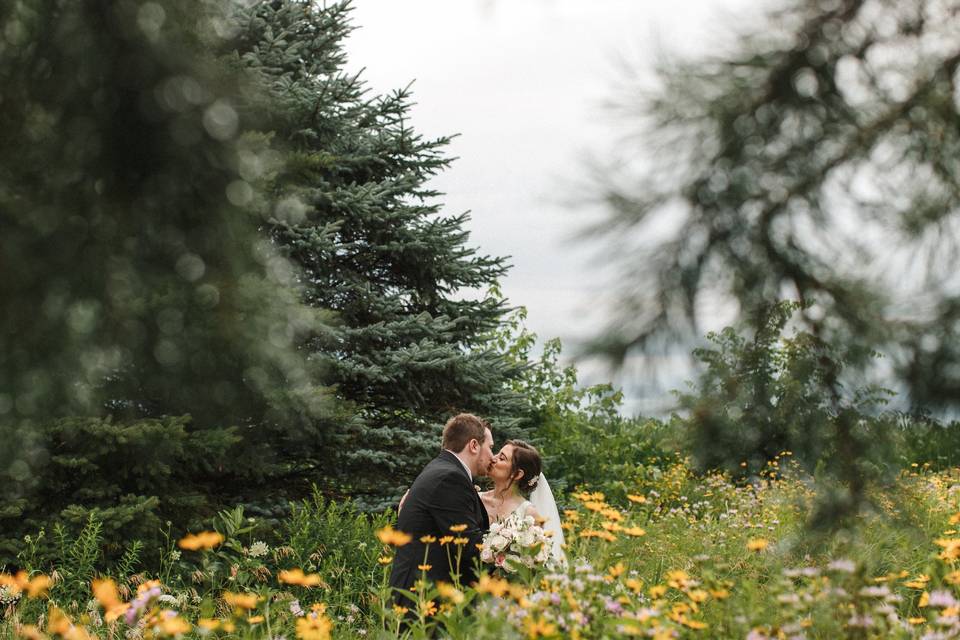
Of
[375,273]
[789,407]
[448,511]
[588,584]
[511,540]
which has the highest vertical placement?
[375,273]

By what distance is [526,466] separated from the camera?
191 inches

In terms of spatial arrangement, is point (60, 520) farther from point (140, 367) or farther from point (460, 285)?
point (460, 285)

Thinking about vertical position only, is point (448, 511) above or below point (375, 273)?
below

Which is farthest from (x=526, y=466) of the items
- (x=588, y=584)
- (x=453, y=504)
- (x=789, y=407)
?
(x=789, y=407)

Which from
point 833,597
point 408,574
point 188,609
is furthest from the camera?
point 188,609

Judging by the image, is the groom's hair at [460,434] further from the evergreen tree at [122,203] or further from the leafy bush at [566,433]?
the leafy bush at [566,433]

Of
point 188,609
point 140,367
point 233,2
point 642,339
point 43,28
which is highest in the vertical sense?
point 233,2

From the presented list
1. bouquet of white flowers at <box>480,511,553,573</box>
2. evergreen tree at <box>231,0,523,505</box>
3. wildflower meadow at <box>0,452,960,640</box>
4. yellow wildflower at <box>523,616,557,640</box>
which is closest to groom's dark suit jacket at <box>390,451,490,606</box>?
wildflower meadow at <box>0,452,960,640</box>

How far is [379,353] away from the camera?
24.1ft

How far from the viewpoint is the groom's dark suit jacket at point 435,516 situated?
3.87m

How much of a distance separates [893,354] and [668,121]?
843 millimetres

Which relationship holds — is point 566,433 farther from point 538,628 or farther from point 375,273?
point 538,628

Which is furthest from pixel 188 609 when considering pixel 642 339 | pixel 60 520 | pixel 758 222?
pixel 758 222

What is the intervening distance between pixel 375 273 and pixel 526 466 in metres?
3.64
